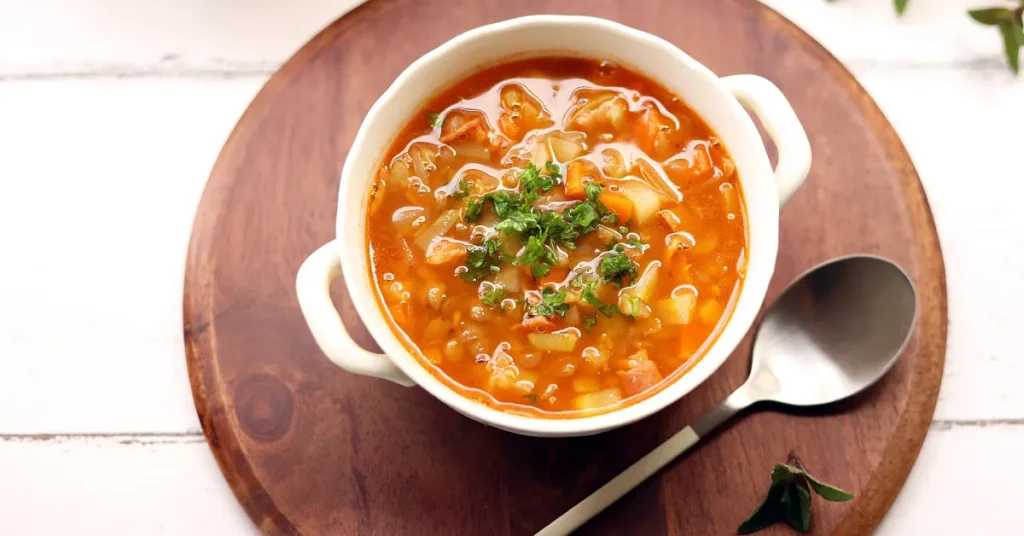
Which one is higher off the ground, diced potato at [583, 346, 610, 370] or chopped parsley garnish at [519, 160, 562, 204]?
chopped parsley garnish at [519, 160, 562, 204]

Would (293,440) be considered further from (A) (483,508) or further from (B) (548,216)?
(B) (548,216)

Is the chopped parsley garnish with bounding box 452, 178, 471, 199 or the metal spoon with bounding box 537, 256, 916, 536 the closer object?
the chopped parsley garnish with bounding box 452, 178, 471, 199

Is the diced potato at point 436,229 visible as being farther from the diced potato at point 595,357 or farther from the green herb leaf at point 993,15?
the green herb leaf at point 993,15

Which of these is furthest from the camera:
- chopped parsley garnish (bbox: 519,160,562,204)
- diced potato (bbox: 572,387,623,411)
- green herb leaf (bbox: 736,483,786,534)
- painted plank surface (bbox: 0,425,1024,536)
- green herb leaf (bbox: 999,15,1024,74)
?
green herb leaf (bbox: 999,15,1024,74)

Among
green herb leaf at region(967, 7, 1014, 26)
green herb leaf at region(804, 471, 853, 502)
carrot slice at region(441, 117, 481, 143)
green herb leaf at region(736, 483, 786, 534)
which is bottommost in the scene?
green herb leaf at region(736, 483, 786, 534)

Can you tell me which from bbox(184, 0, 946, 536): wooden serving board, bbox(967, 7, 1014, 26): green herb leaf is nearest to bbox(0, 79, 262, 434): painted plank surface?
bbox(184, 0, 946, 536): wooden serving board

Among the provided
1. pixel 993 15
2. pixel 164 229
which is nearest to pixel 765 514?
pixel 993 15

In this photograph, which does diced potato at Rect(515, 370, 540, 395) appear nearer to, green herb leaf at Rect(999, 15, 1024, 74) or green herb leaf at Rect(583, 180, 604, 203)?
green herb leaf at Rect(583, 180, 604, 203)

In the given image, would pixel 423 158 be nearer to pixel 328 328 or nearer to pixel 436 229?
pixel 436 229
